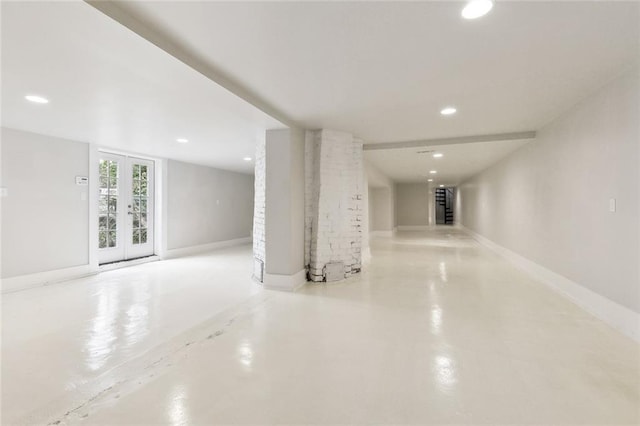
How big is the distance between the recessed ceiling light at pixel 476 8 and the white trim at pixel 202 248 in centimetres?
689

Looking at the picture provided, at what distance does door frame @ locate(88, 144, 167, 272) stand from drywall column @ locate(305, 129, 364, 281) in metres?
3.79

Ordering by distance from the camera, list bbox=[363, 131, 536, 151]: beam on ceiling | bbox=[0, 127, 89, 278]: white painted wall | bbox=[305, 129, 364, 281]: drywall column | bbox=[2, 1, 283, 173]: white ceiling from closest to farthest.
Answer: bbox=[2, 1, 283, 173]: white ceiling
bbox=[0, 127, 89, 278]: white painted wall
bbox=[305, 129, 364, 281]: drywall column
bbox=[363, 131, 536, 151]: beam on ceiling

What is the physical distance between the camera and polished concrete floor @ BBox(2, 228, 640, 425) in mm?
1572

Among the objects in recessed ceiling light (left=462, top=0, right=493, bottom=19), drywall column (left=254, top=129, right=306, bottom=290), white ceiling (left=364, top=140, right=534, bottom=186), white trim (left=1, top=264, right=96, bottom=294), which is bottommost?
white trim (left=1, top=264, right=96, bottom=294)

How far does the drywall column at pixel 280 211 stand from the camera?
394 cm

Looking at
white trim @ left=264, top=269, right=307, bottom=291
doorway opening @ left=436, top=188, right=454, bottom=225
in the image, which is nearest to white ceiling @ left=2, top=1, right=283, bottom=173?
white trim @ left=264, top=269, right=307, bottom=291

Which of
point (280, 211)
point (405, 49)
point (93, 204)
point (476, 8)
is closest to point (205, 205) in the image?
point (93, 204)

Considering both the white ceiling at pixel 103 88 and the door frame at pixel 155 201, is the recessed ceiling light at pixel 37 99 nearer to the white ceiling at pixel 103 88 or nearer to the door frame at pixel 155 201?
the white ceiling at pixel 103 88

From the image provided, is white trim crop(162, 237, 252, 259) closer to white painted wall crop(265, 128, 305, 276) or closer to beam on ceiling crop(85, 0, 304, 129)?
white painted wall crop(265, 128, 305, 276)

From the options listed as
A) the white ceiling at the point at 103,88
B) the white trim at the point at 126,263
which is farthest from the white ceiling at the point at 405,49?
the white trim at the point at 126,263

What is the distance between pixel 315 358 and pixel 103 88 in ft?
10.4

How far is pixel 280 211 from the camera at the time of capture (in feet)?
13.0

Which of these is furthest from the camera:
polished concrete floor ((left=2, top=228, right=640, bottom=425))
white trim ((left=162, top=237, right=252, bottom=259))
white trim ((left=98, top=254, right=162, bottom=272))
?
white trim ((left=162, top=237, right=252, bottom=259))

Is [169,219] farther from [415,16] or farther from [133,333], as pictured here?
[415,16]
